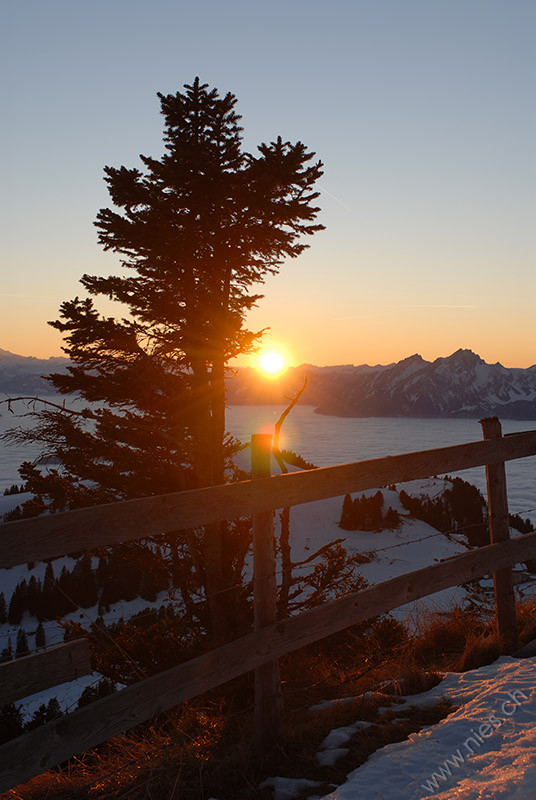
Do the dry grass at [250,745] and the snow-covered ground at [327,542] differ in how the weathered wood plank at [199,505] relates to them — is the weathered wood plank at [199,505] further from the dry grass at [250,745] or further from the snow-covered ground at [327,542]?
the snow-covered ground at [327,542]

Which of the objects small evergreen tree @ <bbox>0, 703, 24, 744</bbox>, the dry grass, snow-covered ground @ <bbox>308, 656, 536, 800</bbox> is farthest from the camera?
small evergreen tree @ <bbox>0, 703, 24, 744</bbox>

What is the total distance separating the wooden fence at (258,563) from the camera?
238 centimetres

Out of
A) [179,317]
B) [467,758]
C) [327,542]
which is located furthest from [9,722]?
[327,542]

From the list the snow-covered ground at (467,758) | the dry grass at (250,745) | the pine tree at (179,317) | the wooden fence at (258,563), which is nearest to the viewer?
the wooden fence at (258,563)

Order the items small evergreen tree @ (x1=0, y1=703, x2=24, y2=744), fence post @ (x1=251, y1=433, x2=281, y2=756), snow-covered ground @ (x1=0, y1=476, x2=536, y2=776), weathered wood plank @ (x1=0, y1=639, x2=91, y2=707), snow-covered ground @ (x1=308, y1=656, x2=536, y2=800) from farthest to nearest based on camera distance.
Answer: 1. snow-covered ground @ (x1=0, y1=476, x2=536, y2=776)
2. small evergreen tree @ (x1=0, y1=703, x2=24, y2=744)
3. fence post @ (x1=251, y1=433, x2=281, y2=756)
4. snow-covered ground @ (x1=308, y1=656, x2=536, y2=800)
5. weathered wood plank @ (x1=0, y1=639, x2=91, y2=707)

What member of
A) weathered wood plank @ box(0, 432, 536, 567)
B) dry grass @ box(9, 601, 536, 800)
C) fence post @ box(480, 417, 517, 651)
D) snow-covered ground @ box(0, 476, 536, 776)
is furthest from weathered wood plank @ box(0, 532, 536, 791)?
snow-covered ground @ box(0, 476, 536, 776)

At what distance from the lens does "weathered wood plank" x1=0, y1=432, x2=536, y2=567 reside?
2.34 metres

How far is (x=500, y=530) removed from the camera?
Answer: 477cm

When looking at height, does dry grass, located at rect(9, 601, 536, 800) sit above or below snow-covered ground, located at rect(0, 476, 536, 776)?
above

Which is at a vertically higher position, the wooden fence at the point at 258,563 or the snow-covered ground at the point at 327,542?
the wooden fence at the point at 258,563

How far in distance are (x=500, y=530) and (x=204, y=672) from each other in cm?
309

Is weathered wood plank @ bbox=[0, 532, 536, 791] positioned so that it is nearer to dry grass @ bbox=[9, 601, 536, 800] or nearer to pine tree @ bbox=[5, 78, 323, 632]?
dry grass @ bbox=[9, 601, 536, 800]

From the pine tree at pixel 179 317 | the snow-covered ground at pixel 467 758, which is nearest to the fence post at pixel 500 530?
the snow-covered ground at pixel 467 758

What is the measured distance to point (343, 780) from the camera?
304 cm
